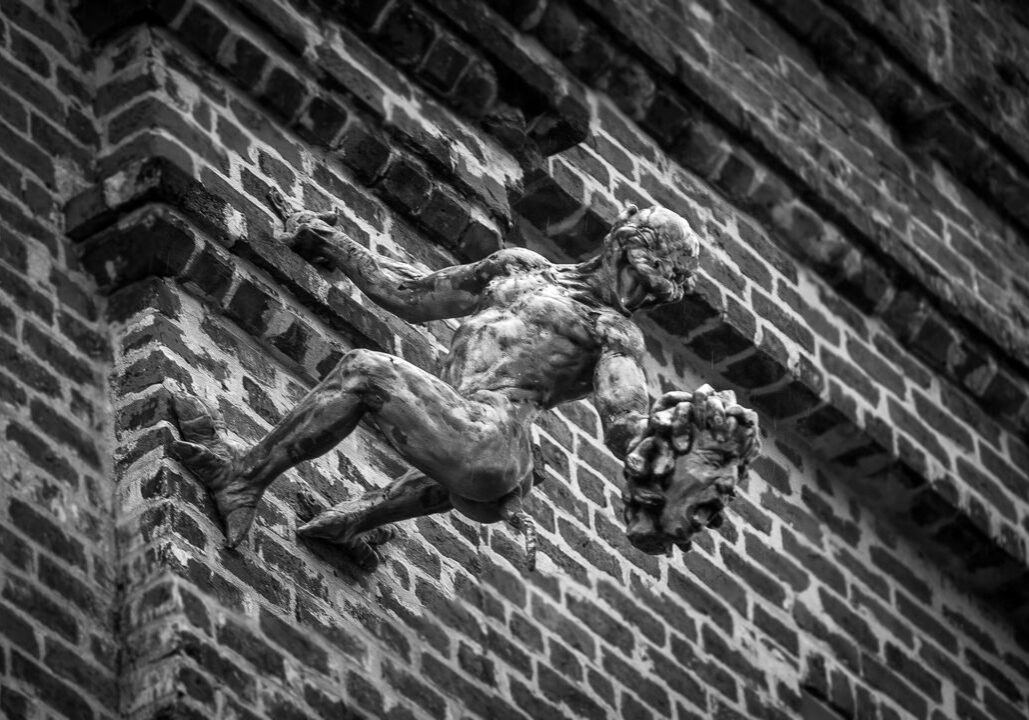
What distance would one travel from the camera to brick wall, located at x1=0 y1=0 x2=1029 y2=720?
40.2 ft

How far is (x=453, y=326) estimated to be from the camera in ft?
46.5

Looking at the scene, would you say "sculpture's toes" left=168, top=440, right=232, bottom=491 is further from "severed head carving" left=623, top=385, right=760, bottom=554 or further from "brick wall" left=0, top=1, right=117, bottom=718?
"severed head carving" left=623, top=385, right=760, bottom=554

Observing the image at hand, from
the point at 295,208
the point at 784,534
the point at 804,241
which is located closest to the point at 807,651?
the point at 784,534

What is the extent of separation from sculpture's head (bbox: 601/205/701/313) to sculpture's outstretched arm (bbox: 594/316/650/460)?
0.37ft

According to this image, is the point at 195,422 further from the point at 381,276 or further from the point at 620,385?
the point at 620,385

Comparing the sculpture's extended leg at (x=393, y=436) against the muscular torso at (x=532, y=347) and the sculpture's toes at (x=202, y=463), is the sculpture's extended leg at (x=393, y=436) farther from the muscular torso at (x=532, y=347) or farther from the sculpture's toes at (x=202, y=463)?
the muscular torso at (x=532, y=347)

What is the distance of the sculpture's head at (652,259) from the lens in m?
12.6

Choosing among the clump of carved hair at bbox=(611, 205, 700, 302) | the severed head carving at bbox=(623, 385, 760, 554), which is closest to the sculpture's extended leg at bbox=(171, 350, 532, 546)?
the severed head carving at bbox=(623, 385, 760, 554)

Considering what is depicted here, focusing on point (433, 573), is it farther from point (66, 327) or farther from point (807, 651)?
point (807, 651)

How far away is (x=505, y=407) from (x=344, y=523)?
0.72 metres

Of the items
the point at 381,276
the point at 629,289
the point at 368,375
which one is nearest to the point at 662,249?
the point at 629,289

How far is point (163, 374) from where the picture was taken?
41.3ft

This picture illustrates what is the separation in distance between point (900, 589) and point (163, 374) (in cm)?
453

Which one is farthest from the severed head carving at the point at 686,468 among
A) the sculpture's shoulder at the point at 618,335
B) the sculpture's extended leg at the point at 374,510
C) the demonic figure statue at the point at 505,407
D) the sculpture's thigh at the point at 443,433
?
the sculpture's extended leg at the point at 374,510
